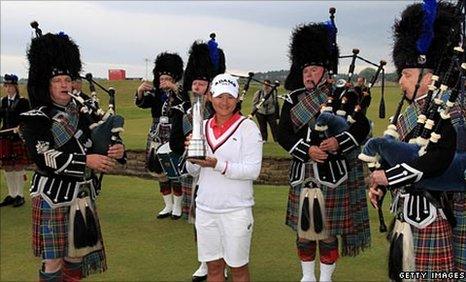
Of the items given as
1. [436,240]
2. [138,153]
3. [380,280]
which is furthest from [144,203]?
[436,240]

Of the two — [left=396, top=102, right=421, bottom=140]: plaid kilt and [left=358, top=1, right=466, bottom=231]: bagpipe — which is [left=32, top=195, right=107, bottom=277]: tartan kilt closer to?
[left=358, top=1, right=466, bottom=231]: bagpipe

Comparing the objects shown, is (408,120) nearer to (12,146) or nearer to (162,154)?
(162,154)

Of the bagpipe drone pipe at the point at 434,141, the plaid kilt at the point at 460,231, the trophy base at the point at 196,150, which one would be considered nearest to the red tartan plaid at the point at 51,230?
the trophy base at the point at 196,150

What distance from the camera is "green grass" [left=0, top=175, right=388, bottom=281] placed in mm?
5023

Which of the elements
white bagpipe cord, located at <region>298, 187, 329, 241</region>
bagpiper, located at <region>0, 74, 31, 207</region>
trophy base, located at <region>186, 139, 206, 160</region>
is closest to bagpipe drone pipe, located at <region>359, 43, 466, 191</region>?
trophy base, located at <region>186, 139, 206, 160</region>

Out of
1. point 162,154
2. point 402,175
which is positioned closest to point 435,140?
point 402,175

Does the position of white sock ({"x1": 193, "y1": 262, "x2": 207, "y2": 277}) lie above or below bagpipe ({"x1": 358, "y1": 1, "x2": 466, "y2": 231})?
below

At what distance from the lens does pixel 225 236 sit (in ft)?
11.8

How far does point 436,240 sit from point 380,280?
77.2 inches

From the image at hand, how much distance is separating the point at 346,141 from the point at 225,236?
1.31 metres

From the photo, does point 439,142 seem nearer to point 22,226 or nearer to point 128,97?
point 22,226

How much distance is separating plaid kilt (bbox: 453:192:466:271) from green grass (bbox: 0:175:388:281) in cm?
186

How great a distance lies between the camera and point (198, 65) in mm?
5043

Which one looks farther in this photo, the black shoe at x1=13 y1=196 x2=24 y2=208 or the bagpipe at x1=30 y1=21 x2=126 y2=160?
the black shoe at x1=13 y1=196 x2=24 y2=208
